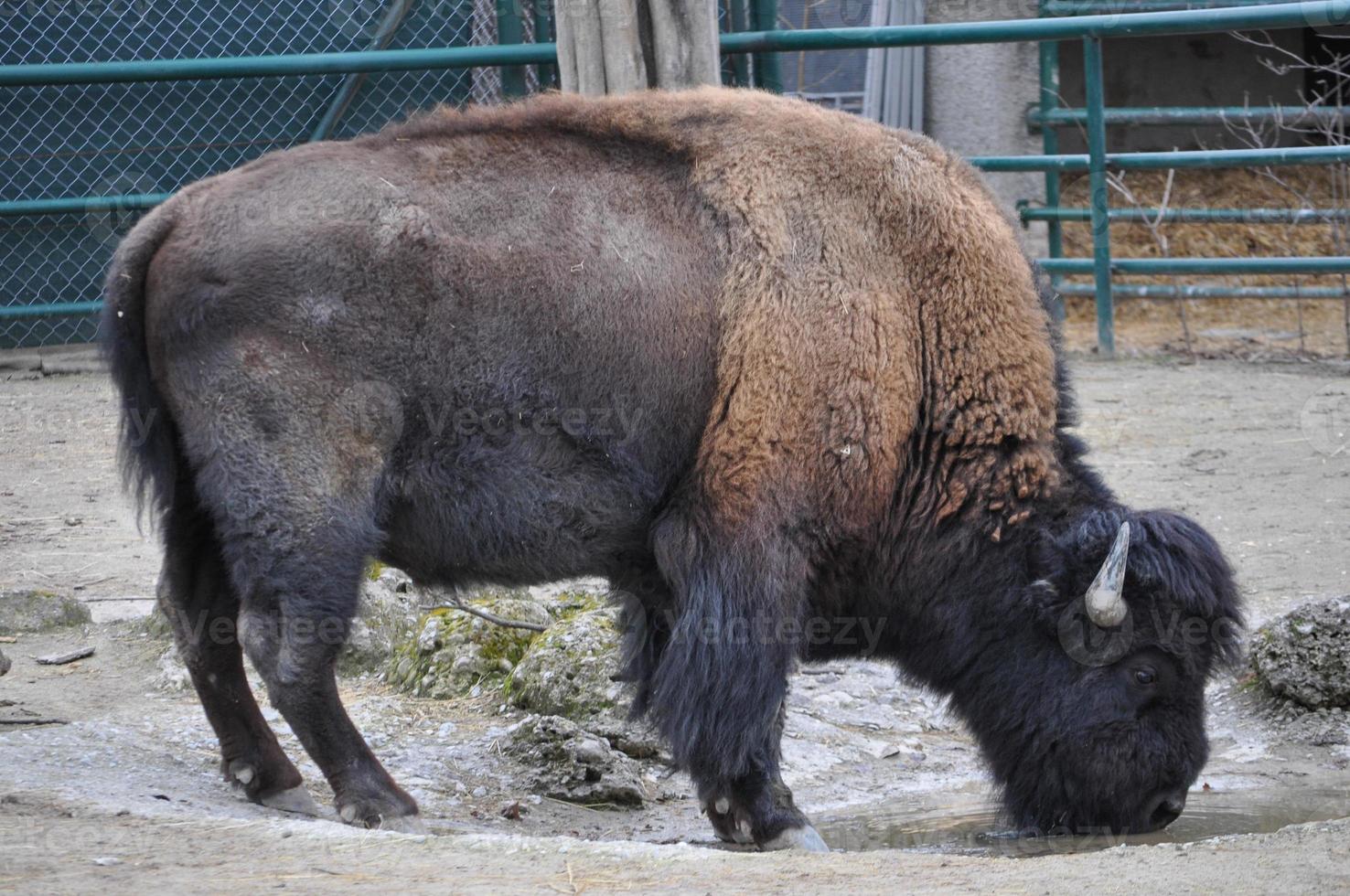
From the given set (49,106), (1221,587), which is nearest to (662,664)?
(1221,587)

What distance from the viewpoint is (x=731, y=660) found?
3.74 meters

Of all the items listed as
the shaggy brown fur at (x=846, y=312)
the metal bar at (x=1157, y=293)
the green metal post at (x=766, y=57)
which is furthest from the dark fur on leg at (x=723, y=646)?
the metal bar at (x=1157, y=293)

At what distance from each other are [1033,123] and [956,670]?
22.4 feet

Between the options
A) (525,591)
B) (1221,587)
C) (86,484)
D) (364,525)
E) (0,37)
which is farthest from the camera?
(0,37)

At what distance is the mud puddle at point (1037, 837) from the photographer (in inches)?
155

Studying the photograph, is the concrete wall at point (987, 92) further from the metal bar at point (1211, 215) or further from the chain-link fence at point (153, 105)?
the chain-link fence at point (153, 105)

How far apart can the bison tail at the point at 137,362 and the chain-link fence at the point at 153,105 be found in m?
5.46

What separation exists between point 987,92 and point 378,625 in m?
6.70

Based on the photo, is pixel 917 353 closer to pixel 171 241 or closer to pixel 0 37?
pixel 171 241

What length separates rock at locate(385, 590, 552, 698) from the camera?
195 inches

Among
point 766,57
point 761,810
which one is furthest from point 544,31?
point 761,810

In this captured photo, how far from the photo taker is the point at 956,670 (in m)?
3.98

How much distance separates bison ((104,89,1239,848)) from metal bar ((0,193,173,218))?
16.8ft

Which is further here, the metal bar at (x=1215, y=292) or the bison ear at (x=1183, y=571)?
the metal bar at (x=1215, y=292)
